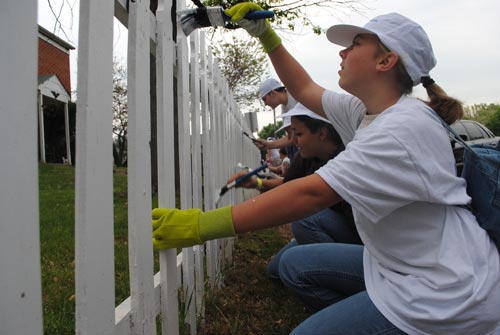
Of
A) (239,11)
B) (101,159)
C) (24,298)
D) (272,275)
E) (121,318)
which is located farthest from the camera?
(272,275)

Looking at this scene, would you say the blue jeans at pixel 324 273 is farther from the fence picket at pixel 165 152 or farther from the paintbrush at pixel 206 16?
the paintbrush at pixel 206 16

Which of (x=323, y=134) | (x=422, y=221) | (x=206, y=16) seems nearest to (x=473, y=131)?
(x=323, y=134)

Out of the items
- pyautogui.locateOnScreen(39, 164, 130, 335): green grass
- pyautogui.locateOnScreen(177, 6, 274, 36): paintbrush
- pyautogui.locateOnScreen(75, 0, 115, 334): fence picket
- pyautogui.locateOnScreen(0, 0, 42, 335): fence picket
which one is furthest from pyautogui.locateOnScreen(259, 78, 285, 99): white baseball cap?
pyautogui.locateOnScreen(0, 0, 42, 335): fence picket

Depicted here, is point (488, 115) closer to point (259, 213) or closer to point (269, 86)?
point (269, 86)

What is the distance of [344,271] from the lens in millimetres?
2078

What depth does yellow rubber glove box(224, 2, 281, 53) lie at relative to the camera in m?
2.04

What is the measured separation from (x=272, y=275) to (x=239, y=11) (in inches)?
87.5

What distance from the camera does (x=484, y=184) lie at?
1.45 metres

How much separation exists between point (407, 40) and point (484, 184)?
63 cm

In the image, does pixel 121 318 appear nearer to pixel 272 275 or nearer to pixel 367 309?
pixel 367 309

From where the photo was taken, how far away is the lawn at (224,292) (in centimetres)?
246

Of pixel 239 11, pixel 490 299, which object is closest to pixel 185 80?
pixel 239 11

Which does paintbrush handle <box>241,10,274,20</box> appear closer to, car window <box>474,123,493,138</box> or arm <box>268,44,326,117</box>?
arm <box>268,44,326,117</box>

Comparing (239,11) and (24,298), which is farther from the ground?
(239,11)
